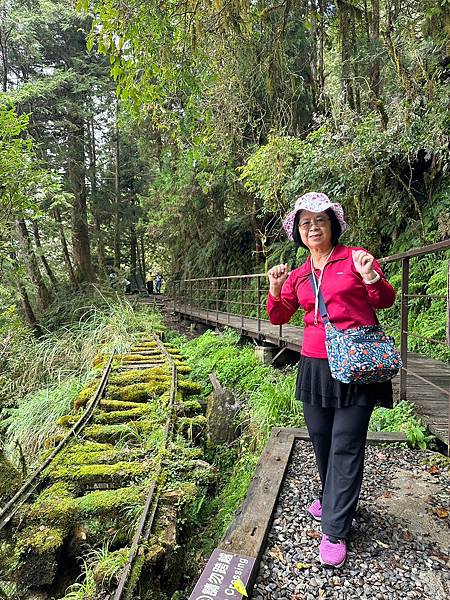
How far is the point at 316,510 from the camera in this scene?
2.29m

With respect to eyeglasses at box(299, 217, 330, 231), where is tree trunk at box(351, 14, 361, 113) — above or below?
above

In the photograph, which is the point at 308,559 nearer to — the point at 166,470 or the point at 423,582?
the point at 423,582

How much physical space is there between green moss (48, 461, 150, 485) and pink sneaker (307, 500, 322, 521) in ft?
5.29

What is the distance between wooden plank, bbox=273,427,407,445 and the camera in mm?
3199

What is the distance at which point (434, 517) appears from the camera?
2.29m

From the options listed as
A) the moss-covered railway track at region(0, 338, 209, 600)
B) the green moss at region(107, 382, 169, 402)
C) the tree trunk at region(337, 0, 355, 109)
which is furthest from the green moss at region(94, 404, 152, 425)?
the tree trunk at region(337, 0, 355, 109)

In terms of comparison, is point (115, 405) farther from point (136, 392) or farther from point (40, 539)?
point (40, 539)

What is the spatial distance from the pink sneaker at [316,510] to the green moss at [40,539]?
5.46ft

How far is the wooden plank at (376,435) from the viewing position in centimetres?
320

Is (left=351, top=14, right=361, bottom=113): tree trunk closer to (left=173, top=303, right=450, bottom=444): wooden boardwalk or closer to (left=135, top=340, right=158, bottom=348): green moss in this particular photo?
(left=173, top=303, right=450, bottom=444): wooden boardwalk

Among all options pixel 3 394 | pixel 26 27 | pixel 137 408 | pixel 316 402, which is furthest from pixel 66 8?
pixel 316 402

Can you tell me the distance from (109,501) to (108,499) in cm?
3

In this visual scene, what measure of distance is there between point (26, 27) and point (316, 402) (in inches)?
608

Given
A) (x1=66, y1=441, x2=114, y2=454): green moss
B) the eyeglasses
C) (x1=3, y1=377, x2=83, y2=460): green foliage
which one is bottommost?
(x1=3, y1=377, x2=83, y2=460): green foliage
